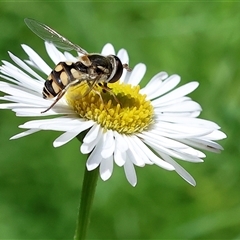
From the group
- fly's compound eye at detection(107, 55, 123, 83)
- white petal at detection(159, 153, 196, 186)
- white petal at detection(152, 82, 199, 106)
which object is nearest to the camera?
white petal at detection(159, 153, 196, 186)

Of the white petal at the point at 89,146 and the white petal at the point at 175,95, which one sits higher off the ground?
the white petal at the point at 175,95

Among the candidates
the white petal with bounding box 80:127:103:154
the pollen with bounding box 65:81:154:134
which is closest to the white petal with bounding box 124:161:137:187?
the white petal with bounding box 80:127:103:154

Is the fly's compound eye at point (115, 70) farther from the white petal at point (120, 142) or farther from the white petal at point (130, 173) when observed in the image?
the white petal at point (130, 173)

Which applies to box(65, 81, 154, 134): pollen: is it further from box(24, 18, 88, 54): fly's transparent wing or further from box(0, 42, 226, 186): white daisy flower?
box(24, 18, 88, 54): fly's transparent wing

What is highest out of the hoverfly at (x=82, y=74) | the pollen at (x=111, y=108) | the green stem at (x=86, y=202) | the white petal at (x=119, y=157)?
the hoverfly at (x=82, y=74)

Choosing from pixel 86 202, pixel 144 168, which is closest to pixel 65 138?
pixel 86 202

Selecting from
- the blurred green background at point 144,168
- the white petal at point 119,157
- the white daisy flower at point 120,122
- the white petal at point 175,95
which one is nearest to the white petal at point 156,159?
the white daisy flower at point 120,122
